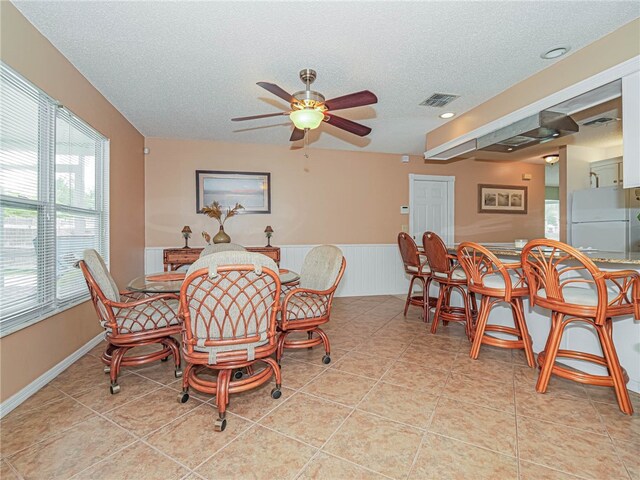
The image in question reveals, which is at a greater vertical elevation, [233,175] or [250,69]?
[250,69]

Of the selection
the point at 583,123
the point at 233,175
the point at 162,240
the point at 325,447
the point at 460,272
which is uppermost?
the point at 583,123

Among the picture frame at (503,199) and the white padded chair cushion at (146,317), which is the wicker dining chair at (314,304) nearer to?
the white padded chair cushion at (146,317)

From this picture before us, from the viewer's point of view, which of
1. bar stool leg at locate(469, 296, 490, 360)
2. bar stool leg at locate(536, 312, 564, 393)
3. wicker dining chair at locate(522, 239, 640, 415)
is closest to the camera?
wicker dining chair at locate(522, 239, 640, 415)

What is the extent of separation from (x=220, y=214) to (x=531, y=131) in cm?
394

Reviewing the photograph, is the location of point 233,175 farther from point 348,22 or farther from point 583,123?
point 583,123

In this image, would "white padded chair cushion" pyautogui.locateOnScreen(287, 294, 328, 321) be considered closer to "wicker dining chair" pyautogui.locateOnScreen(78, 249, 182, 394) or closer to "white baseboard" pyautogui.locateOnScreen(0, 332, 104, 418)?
"wicker dining chair" pyautogui.locateOnScreen(78, 249, 182, 394)

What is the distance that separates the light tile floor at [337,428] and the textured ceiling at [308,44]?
98.7 inches

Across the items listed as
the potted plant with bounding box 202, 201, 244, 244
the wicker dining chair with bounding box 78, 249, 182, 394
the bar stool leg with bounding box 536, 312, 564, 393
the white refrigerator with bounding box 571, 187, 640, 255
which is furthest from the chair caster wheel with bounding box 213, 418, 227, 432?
the white refrigerator with bounding box 571, 187, 640, 255

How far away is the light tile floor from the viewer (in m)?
1.43

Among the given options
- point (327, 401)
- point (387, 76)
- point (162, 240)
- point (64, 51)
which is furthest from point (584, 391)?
point (162, 240)

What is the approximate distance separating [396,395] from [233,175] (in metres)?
3.95

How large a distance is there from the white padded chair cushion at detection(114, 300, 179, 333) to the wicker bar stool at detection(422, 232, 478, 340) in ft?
8.09

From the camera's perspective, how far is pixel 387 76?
2.85 metres

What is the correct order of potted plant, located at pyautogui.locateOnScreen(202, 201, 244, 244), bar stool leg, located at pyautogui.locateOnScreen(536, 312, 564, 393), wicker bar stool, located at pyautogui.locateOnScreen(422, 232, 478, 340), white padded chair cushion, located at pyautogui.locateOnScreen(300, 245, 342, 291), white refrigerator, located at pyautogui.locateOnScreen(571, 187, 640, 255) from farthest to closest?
1. potted plant, located at pyautogui.locateOnScreen(202, 201, 244, 244)
2. white refrigerator, located at pyautogui.locateOnScreen(571, 187, 640, 255)
3. wicker bar stool, located at pyautogui.locateOnScreen(422, 232, 478, 340)
4. white padded chair cushion, located at pyautogui.locateOnScreen(300, 245, 342, 291)
5. bar stool leg, located at pyautogui.locateOnScreen(536, 312, 564, 393)
